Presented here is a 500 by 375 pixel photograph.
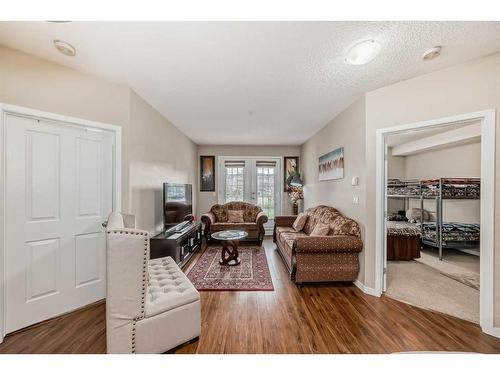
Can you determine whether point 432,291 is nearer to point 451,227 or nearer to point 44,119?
point 451,227

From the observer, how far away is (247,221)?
211 inches

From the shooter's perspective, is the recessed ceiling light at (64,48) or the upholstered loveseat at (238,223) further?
the upholstered loveseat at (238,223)

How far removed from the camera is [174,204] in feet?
11.8

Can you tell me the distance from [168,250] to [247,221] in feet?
8.76

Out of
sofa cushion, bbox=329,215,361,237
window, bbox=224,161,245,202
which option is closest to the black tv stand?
window, bbox=224,161,245,202

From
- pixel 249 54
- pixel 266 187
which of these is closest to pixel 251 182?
pixel 266 187

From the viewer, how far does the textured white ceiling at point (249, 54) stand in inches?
61.6

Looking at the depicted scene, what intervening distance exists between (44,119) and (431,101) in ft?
13.1

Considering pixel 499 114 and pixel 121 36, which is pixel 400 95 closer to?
pixel 499 114

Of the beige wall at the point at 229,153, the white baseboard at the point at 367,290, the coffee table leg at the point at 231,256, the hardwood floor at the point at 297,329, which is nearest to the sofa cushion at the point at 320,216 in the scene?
the white baseboard at the point at 367,290

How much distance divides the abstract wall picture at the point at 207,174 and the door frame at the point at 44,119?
365 cm

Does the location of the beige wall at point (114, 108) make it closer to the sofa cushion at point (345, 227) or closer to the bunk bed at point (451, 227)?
the sofa cushion at point (345, 227)

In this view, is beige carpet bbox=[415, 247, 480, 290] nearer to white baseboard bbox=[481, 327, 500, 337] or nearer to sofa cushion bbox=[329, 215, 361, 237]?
white baseboard bbox=[481, 327, 500, 337]
